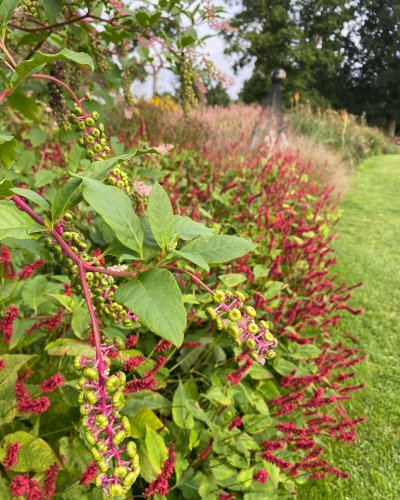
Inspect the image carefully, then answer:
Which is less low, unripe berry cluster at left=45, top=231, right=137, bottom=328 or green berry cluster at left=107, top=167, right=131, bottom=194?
green berry cluster at left=107, top=167, right=131, bottom=194

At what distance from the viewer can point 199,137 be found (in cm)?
616

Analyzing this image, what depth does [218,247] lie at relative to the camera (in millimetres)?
637

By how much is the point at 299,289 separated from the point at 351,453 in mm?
1063

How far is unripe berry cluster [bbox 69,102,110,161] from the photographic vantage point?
0.84m

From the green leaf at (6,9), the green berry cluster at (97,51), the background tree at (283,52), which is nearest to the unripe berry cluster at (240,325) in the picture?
the green leaf at (6,9)

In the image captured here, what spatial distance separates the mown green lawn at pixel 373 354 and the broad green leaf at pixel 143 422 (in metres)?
0.98

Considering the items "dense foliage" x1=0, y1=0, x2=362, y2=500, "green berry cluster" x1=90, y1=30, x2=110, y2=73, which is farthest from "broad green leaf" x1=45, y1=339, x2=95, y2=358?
"green berry cluster" x1=90, y1=30, x2=110, y2=73

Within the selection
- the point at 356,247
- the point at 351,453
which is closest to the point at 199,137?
the point at 356,247

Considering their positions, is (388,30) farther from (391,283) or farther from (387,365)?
(387,365)

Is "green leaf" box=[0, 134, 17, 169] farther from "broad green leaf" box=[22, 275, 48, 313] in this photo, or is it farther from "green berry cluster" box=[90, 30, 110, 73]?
"green berry cluster" box=[90, 30, 110, 73]

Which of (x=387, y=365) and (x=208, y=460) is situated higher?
(x=208, y=460)

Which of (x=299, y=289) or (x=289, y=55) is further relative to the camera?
(x=289, y=55)

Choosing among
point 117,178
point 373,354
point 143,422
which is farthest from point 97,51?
point 373,354

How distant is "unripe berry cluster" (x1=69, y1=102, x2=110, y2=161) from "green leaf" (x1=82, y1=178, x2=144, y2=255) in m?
0.28
